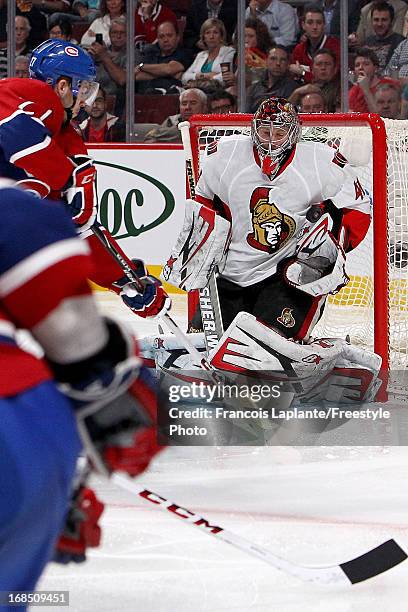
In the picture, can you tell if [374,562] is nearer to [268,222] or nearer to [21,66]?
[268,222]

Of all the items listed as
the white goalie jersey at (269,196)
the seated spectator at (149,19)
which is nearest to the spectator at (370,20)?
the seated spectator at (149,19)

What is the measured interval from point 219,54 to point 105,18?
0.71m

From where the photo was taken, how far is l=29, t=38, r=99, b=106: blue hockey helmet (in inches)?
108

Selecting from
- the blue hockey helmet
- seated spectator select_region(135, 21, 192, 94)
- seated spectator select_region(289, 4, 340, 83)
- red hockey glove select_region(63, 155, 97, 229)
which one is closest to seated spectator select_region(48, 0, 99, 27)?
seated spectator select_region(135, 21, 192, 94)

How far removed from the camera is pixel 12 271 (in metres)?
0.86

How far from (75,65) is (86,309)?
6.43 ft

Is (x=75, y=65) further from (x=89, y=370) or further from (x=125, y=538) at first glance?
(x=89, y=370)

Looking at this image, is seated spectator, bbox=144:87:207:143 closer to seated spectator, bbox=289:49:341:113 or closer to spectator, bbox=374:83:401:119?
seated spectator, bbox=289:49:341:113

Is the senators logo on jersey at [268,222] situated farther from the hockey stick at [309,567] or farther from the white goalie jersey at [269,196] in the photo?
the hockey stick at [309,567]

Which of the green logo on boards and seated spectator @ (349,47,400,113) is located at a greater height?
seated spectator @ (349,47,400,113)

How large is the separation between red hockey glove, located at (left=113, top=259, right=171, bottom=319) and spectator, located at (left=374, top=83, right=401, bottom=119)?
312cm

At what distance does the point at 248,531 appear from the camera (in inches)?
87.1

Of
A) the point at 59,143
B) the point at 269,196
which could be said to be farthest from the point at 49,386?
the point at 269,196

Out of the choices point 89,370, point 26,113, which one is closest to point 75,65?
point 26,113
